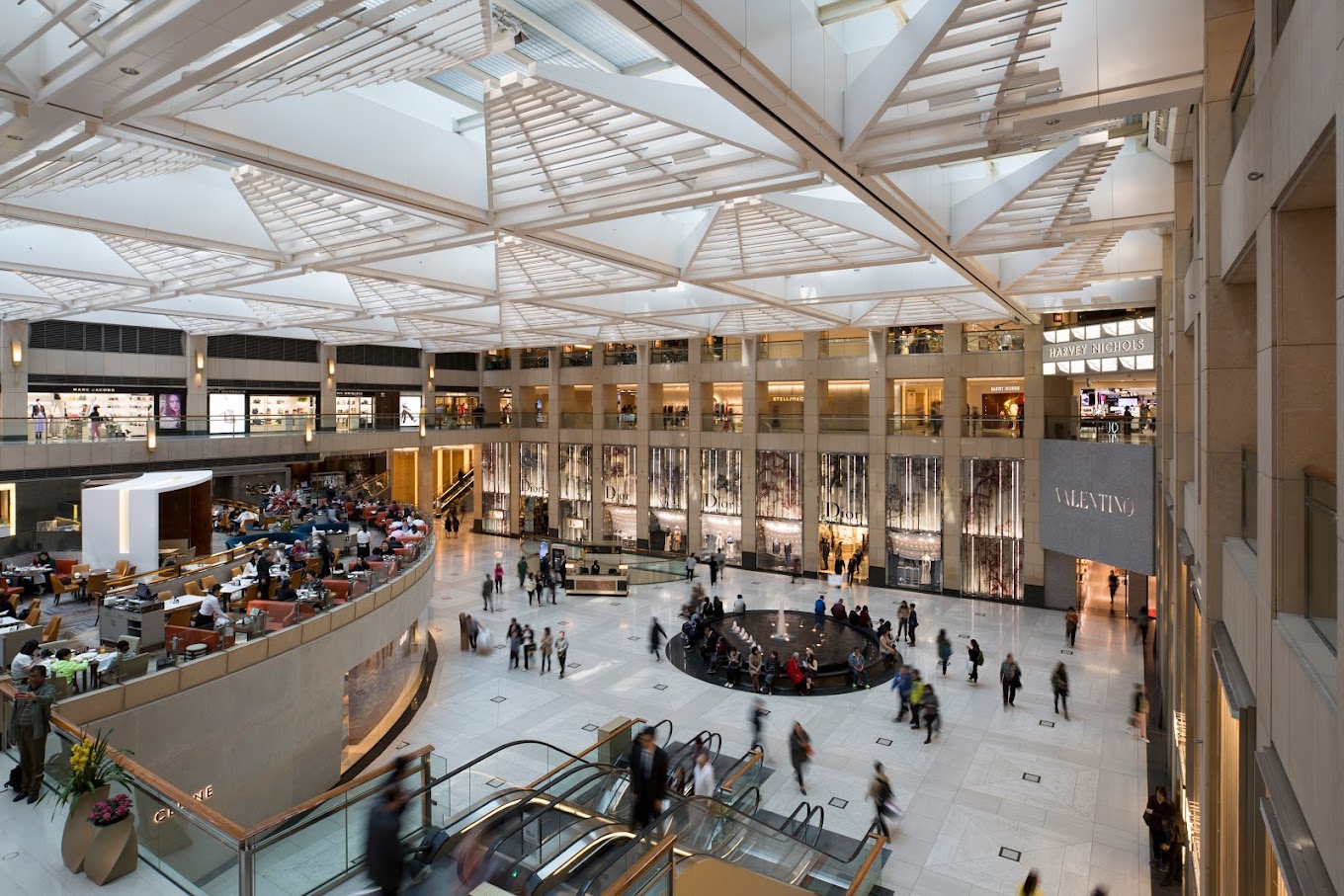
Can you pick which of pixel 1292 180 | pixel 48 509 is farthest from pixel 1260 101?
pixel 48 509

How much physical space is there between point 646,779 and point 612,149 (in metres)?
6.97

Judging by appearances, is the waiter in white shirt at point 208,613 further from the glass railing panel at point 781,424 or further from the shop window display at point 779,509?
the glass railing panel at point 781,424

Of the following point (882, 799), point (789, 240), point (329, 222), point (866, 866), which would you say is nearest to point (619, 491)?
point (789, 240)

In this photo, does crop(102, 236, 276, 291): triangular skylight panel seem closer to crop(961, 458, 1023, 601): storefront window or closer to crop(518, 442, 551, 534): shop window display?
crop(961, 458, 1023, 601): storefront window

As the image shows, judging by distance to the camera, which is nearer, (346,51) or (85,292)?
(346,51)

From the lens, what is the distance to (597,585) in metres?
23.7

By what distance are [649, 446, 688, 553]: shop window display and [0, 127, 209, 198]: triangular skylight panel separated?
23219mm

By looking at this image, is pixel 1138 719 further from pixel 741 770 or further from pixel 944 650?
pixel 741 770

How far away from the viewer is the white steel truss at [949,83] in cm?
529

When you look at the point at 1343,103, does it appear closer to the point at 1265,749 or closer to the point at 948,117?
the point at 1265,749

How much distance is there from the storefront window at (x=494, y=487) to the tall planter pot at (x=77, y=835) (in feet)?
101

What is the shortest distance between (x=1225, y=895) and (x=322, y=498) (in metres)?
27.4

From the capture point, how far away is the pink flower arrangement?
609 cm

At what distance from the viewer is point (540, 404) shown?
39438 mm
